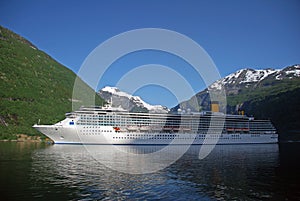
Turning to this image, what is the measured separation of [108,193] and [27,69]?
12180cm

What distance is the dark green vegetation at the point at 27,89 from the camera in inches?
3334

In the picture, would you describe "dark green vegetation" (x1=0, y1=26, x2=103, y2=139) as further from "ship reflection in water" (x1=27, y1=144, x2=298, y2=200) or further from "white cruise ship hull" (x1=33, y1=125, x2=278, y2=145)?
"ship reflection in water" (x1=27, y1=144, x2=298, y2=200)

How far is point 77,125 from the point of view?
6788 cm

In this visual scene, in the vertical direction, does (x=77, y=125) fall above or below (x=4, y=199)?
above

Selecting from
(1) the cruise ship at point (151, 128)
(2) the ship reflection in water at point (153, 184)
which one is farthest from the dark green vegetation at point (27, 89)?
(2) the ship reflection in water at point (153, 184)

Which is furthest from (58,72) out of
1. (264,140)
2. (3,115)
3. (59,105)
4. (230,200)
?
(230,200)

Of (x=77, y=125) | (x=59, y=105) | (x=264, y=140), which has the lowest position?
(x=264, y=140)

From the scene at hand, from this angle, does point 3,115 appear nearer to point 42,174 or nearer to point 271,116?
point 42,174

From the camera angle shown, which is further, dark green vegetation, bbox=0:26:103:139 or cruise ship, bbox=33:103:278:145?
dark green vegetation, bbox=0:26:103:139

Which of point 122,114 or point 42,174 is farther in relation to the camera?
point 122,114

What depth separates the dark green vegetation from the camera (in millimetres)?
84688

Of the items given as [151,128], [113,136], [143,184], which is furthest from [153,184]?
[151,128]

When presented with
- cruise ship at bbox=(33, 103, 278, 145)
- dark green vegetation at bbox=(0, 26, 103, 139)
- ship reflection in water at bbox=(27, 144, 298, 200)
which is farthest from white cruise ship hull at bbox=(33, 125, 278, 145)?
ship reflection in water at bbox=(27, 144, 298, 200)

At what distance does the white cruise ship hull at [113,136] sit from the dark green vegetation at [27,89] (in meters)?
18.4
